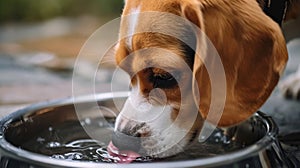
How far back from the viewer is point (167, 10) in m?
1.75

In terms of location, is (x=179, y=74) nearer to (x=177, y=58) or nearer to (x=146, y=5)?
(x=177, y=58)

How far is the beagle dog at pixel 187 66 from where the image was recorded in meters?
1.64

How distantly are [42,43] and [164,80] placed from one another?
11.6 feet

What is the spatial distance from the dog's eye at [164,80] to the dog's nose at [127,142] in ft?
0.55

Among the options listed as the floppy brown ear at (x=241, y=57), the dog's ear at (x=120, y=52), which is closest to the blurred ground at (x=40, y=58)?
the dog's ear at (x=120, y=52)

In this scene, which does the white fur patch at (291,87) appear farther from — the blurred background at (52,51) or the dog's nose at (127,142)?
the dog's nose at (127,142)

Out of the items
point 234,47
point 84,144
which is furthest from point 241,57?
point 84,144

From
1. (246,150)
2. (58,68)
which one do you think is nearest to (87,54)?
(58,68)

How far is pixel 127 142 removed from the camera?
1745 mm

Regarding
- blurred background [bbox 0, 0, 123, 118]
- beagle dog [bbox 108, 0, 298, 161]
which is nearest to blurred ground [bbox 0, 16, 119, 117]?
blurred background [bbox 0, 0, 123, 118]

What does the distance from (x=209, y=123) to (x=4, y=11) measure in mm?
5197

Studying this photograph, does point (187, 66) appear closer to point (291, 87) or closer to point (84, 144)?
point (84, 144)

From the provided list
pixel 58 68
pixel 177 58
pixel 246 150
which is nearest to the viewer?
pixel 246 150

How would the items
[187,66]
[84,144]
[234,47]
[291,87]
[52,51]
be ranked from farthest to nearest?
1. [52,51]
2. [291,87]
3. [84,144]
4. [187,66]
5. [234,47]
